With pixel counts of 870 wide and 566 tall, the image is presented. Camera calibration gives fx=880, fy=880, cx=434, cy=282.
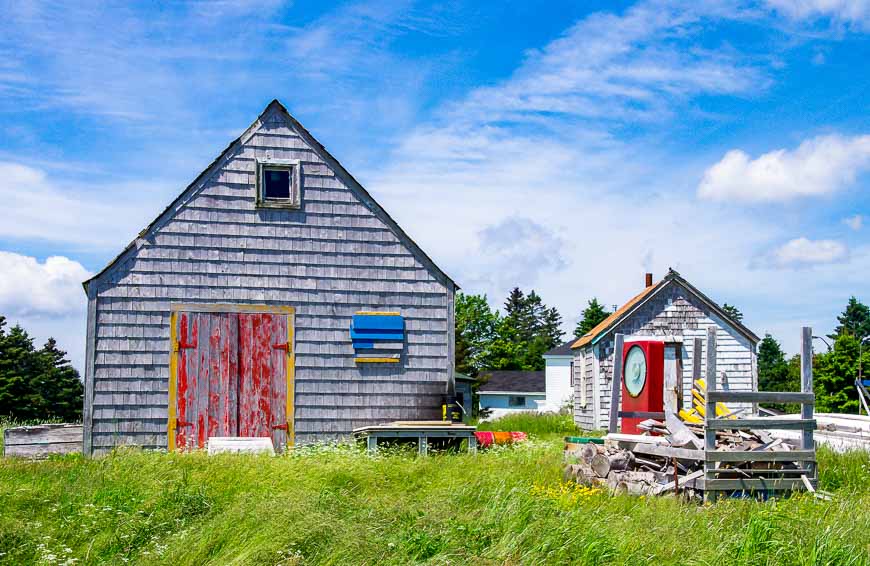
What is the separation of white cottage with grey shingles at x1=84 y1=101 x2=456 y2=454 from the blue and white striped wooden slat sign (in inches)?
0.9

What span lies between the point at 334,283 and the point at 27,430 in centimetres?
587

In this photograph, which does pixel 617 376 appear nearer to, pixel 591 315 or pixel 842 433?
pixel 842 433

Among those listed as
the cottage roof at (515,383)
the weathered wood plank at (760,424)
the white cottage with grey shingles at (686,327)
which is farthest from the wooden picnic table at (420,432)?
the cottage roof at (515,383)

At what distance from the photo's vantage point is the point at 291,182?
16.6 metres

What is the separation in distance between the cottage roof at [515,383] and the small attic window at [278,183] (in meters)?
47.6

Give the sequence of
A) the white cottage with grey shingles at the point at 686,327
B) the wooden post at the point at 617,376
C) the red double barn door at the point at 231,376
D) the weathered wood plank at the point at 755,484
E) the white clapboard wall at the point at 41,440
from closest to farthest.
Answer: the weathered wood plank at the point at 755,484, the wooden post at the point at 617,376, the white clapboard wall at the point at 41,440, the red double barn door at the point at 231,376, the white cottage with grey shingles at the point at 686,327

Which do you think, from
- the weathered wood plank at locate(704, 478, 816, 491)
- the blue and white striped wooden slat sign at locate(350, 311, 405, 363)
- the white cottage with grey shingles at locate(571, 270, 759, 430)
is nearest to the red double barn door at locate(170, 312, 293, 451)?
the blue and white striped wooden slat sign at locate(350, 311, 405, 363)

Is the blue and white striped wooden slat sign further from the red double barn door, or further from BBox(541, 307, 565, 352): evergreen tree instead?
BBox(541, 307, 565, 352): evergreen tree

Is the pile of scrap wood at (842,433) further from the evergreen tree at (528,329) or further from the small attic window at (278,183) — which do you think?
the evergreen tree at (528,329)

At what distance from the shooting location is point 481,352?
7975 centimetres

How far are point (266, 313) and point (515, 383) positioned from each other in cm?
4935

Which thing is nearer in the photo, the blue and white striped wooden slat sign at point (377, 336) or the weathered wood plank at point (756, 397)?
the weathered wood plank at point (756, 397)

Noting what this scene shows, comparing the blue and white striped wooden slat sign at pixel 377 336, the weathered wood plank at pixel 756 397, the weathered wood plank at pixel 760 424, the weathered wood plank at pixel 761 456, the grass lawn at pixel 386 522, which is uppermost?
the blue and white striped wooden slat sign at pixel 377 336

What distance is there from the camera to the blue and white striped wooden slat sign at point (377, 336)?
16.4m
